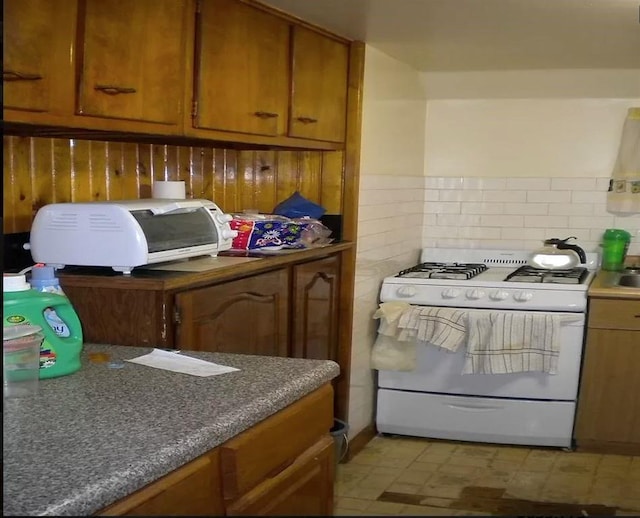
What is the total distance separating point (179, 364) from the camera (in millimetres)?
1827

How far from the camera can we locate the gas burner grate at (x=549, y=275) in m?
3.75

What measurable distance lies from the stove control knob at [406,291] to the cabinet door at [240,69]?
1121 millimetres

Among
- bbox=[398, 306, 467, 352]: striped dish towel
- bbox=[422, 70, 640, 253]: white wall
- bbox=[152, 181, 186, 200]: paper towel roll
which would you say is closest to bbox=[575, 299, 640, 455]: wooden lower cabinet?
bbox=[398, 306, 467, 352]: striped dish towel

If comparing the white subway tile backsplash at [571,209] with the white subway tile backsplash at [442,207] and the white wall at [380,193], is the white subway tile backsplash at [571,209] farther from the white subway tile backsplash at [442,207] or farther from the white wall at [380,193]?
the white wall at [380,193]

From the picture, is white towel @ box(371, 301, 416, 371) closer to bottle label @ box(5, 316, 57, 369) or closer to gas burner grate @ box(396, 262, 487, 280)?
gas burner grate @ box(396, 262, 487, 280)

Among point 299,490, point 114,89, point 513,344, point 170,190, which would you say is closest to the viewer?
point 299,490

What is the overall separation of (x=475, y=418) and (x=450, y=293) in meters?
0.61

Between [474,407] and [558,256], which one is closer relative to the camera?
[474,407]

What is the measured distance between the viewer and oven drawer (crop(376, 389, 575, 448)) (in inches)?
144

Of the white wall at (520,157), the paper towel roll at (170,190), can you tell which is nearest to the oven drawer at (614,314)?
the white wall at (520,157)

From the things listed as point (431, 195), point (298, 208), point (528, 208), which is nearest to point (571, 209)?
point (528, 208)

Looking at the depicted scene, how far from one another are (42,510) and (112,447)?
23 centimetres

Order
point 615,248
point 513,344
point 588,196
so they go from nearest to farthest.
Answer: point 513,344 < point 615,248 < point 588,196

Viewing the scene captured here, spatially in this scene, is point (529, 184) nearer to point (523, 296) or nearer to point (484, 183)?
point (484, 183)
